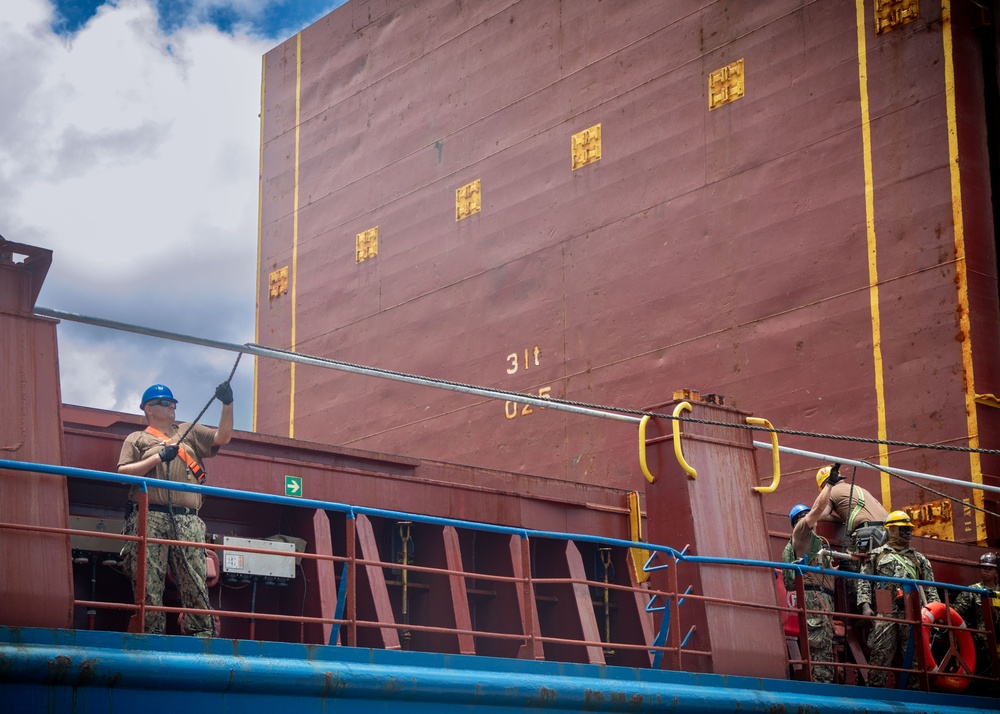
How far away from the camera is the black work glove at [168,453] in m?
8.10

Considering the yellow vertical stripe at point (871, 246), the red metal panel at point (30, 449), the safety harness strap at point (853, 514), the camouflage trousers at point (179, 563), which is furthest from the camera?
the yellow vertical stripe at point (871, 246)

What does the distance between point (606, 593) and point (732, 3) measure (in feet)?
28.0

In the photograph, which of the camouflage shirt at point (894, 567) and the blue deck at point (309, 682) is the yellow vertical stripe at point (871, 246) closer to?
the camouflage shirt at point (894, 567)

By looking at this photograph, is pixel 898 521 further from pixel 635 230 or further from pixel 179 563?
pixel 635 230

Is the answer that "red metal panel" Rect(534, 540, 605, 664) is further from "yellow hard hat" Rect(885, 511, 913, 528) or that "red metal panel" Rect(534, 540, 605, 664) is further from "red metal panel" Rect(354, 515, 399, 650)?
"yellow hard hat" Rect(885, 511, 913, 528)

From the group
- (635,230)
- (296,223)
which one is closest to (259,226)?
(296,223)

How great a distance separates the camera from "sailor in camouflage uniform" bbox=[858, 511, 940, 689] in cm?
1027

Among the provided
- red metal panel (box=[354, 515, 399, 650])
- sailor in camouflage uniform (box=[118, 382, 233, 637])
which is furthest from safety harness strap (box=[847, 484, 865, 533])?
sailor in camouflage uniform (box=[118, 382, 233, 637])

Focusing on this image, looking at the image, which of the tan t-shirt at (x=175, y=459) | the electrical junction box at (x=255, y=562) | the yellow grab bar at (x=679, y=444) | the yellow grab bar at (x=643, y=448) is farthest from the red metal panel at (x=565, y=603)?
the tan t-shirt at (x=175, y=459)

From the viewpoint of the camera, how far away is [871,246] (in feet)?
48.0

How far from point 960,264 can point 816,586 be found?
16.2 ft

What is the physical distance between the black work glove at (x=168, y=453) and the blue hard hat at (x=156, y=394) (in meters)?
0.58

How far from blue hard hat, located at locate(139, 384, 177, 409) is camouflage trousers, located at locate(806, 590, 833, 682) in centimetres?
490

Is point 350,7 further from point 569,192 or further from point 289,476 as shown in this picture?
point 289,476
